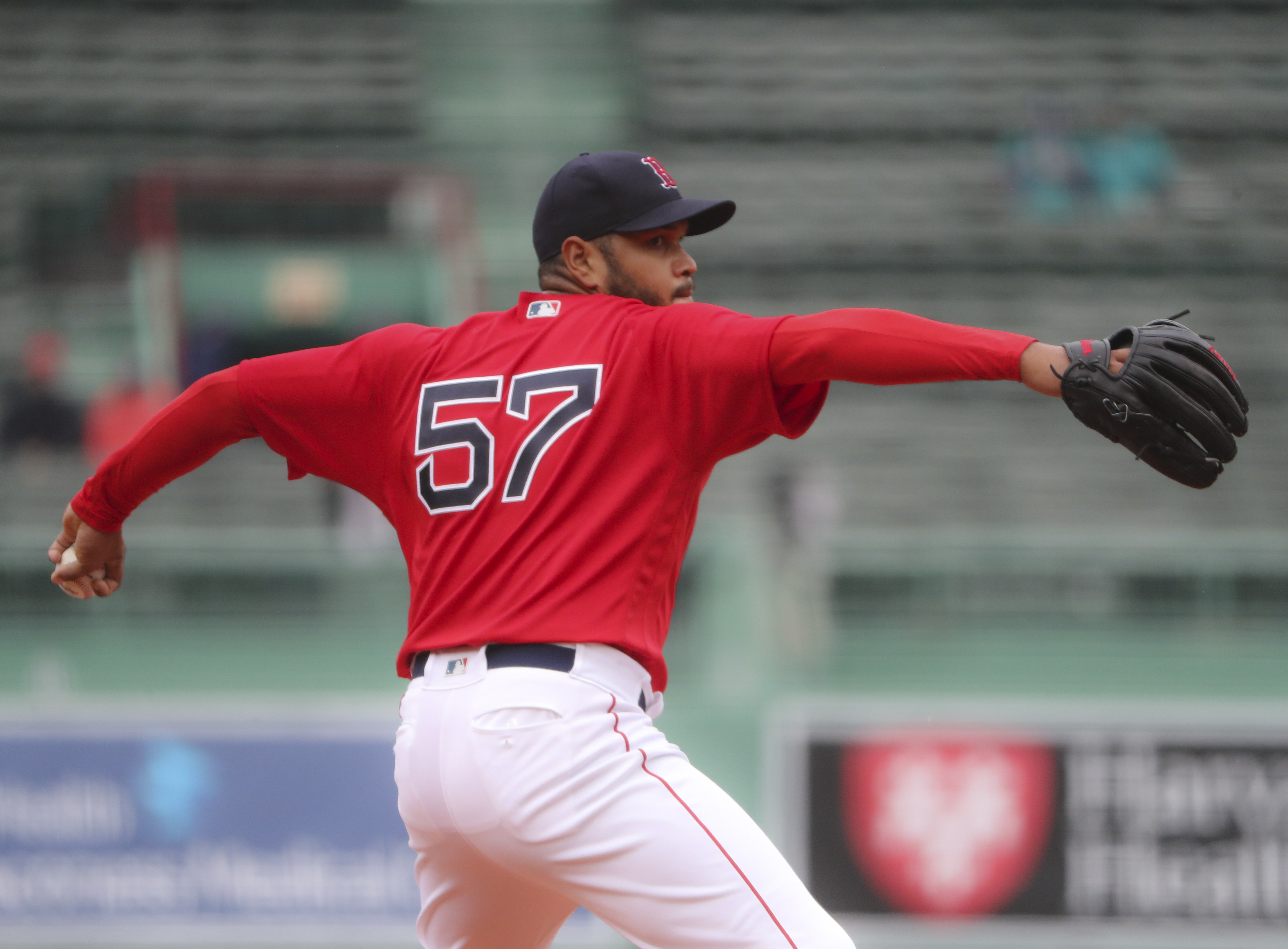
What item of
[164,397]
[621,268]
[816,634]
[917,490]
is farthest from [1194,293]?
[621,268]

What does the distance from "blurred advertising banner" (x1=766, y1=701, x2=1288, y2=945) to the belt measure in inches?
130

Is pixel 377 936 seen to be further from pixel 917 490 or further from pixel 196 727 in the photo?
pixel 917 490

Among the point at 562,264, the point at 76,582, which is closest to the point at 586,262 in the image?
the point at 562,264

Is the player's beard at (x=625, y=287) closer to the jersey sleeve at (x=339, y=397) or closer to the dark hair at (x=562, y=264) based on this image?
the dark hair at (x=562, y=264)

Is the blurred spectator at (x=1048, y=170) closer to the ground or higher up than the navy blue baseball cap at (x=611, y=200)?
higher up

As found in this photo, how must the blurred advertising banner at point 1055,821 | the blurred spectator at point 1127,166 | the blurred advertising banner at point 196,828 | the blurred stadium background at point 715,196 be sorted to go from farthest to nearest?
the blurred spectator at point 1127,166
the blurred stadium background at point 715,196
the blurred advertising banner at point 196,828
the blurred advertising banner at point 1055,821

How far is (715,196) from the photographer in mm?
10695

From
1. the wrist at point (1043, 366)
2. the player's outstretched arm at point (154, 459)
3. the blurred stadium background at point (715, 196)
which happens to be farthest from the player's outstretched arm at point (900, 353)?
the blurred stadium background at point (715, 196)

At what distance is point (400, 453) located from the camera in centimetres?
249

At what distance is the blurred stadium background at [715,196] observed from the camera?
882cm

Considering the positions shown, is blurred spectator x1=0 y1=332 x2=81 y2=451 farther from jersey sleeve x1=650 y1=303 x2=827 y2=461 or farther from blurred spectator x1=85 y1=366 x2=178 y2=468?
Result: jersey sleeve x1=650 y1=303 x2=827 y2=461

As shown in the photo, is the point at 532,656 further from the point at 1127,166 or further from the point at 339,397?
the point at 1127,166

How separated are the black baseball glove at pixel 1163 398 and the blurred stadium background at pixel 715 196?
14.9 feet

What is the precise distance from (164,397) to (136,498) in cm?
643
